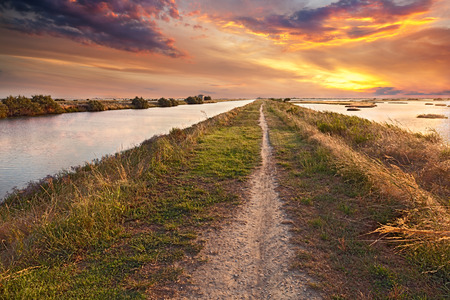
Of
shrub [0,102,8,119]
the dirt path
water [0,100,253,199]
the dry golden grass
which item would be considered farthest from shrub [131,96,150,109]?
the dirt path

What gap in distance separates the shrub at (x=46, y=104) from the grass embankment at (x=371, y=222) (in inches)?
1414

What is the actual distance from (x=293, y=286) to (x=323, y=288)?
1.37 ft

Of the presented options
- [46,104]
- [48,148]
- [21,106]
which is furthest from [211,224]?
[46,104]

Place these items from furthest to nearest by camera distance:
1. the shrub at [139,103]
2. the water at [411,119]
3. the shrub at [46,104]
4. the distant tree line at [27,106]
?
the shrub at [139,103]
the shrub at [46,104]
the distant tree line at [27,106]
the water at [411,119]

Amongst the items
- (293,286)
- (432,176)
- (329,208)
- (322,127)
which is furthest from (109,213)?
(322,127)

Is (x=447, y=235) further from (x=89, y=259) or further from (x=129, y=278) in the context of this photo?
(x=89, y=259)

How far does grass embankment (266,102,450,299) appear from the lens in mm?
3346

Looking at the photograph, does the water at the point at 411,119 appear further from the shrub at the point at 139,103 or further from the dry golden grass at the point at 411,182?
the shrub at the point at 139,103

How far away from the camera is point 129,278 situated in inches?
139

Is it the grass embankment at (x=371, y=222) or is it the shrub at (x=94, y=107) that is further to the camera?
the shrub at (x=94, y=107)

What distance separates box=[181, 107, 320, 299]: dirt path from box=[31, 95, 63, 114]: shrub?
37038 mm

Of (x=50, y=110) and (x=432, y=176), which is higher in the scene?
(x=50, y=110)

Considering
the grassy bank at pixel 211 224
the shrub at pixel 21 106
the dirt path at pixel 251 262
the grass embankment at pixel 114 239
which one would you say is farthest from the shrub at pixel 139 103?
the dirt path at pixel 251 262

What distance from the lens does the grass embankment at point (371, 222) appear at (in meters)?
3.35
